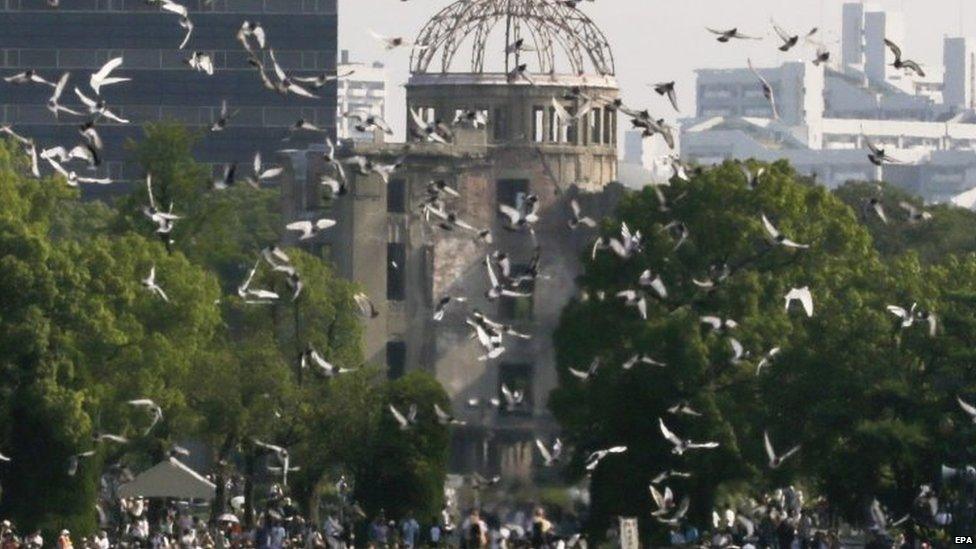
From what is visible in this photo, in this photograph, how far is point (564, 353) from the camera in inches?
4183

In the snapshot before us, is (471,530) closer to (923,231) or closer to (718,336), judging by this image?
(718,336)

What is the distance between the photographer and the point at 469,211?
5463 inches

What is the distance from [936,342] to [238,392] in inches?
979

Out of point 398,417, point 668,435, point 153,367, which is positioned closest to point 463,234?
point 153,367

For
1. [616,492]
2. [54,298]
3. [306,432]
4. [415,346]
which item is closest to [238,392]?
[306,432]

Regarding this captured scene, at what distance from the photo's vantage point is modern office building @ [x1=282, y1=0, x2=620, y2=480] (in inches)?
5285

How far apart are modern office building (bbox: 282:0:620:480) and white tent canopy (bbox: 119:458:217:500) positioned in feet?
109

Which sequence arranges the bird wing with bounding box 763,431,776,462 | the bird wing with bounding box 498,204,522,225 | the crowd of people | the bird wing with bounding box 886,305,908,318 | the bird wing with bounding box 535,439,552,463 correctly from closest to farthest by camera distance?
the bird wing with bounding box 498,204,522,225 < the crowd of people < the bird wing with bounding box 886,305,908,318 < the bird wing with bounding box 763,431,776,462 < the bird wing with bounding box 535,439,552,463

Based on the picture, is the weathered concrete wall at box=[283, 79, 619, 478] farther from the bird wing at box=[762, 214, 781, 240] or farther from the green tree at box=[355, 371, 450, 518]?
the bird wing at box=[762, 214, 781, 240]

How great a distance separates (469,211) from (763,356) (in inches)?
1801

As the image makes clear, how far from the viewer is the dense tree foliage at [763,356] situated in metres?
89.4

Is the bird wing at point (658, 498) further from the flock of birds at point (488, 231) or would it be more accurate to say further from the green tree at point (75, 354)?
the green tree at point (75, 354)

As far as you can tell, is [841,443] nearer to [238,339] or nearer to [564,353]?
[564,353]

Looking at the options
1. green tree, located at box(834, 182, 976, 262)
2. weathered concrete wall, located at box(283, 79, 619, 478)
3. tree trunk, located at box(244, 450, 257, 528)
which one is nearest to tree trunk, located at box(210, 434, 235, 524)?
tree trunk, located at box(244, 450, 257, 528)
